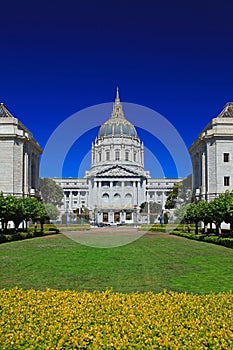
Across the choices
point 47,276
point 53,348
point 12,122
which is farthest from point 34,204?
point 53,348

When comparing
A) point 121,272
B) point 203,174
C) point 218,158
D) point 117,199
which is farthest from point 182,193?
point 121,272

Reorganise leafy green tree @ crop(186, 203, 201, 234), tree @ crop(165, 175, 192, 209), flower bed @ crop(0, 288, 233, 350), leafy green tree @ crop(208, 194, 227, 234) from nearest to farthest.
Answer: flower bed @ crop(0, 288, 233, 350), leafy green tree @ crop(208, 194, 227, 234), leafy green tree @ crop(186, 203, 201, 234), tree @ crop(165, 175, 192, 209)

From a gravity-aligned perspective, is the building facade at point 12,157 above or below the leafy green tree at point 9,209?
above

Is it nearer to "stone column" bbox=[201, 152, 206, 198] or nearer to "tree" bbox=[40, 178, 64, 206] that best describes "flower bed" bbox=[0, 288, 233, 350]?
"stone column" bbox=[201, 152, 206, 198]

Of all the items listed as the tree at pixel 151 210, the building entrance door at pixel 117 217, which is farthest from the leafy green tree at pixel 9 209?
the building entrance door at pixel 117 217

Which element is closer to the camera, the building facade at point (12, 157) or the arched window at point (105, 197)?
the building facade at point (12, 157)

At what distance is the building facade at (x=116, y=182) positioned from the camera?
119375 millimetres

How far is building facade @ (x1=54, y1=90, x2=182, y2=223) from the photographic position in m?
119

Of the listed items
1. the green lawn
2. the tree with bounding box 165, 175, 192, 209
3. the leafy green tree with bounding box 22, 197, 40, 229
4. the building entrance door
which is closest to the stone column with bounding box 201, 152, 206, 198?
the tree with bounding box 165, 175, 192, 209

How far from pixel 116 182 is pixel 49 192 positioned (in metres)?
39.2

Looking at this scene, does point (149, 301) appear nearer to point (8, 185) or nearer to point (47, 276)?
point (47, 276)

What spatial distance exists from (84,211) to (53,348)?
10334cm

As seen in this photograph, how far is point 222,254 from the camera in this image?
21672 millimetres

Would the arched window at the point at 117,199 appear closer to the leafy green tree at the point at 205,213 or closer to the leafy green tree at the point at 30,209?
the leafy green tree at the point at 30,209
